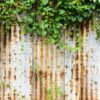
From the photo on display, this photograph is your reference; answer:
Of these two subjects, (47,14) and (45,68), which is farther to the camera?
(45,68)

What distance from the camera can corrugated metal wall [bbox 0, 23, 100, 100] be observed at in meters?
5.34

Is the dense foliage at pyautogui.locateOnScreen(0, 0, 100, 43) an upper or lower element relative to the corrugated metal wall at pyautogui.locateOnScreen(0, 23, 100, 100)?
upper

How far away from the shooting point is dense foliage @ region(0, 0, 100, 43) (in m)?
5.21

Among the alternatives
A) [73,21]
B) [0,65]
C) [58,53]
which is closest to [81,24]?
[73,21]

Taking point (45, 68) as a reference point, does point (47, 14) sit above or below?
above

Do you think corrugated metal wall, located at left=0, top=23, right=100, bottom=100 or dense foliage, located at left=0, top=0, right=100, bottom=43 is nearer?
dense foliage, located at left=0, top=0, right=100, bottom=43

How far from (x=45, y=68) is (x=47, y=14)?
82cm

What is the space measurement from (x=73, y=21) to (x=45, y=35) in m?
0.47

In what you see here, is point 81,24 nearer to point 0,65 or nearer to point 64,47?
point 64,47

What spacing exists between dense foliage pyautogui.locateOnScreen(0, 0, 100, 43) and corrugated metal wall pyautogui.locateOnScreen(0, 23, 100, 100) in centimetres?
15

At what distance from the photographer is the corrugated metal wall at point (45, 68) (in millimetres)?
5336

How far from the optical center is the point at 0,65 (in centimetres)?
549

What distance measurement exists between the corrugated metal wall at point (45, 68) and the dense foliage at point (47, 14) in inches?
6.0

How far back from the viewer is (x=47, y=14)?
208 inches
